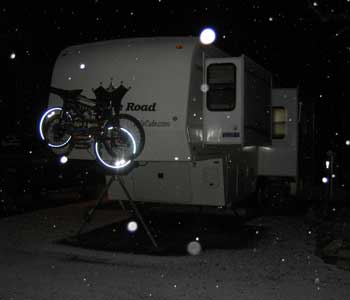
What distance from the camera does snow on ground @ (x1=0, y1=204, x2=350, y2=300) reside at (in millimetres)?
6641

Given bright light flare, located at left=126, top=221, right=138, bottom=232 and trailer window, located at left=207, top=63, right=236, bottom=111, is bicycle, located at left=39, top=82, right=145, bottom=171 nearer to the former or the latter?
bright light flare, located at left=126, top=221, right=138, bottom=232

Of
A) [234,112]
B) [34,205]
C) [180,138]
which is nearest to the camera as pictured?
[180,138]

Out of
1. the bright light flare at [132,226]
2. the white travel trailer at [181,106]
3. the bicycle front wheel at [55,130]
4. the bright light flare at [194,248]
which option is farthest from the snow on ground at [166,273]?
the white travel trailer at [181,106]

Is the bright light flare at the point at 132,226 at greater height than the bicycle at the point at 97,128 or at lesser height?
lesser

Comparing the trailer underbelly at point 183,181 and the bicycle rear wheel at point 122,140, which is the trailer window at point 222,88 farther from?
the bicycle rear wheel at point 122,140

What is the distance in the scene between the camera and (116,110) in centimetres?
972

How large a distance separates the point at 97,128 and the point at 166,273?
10.3ft

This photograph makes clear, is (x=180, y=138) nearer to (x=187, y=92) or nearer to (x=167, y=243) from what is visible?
(x=187, y=92)

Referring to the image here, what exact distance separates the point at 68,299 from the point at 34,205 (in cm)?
784

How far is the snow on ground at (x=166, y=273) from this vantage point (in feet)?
21.8

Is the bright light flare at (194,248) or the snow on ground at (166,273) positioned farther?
the bright light flare at (194,248)

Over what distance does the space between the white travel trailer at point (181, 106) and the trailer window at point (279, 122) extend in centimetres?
160

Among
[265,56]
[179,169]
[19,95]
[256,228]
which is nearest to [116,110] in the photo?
[179,169]

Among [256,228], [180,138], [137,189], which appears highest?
[180,138]
